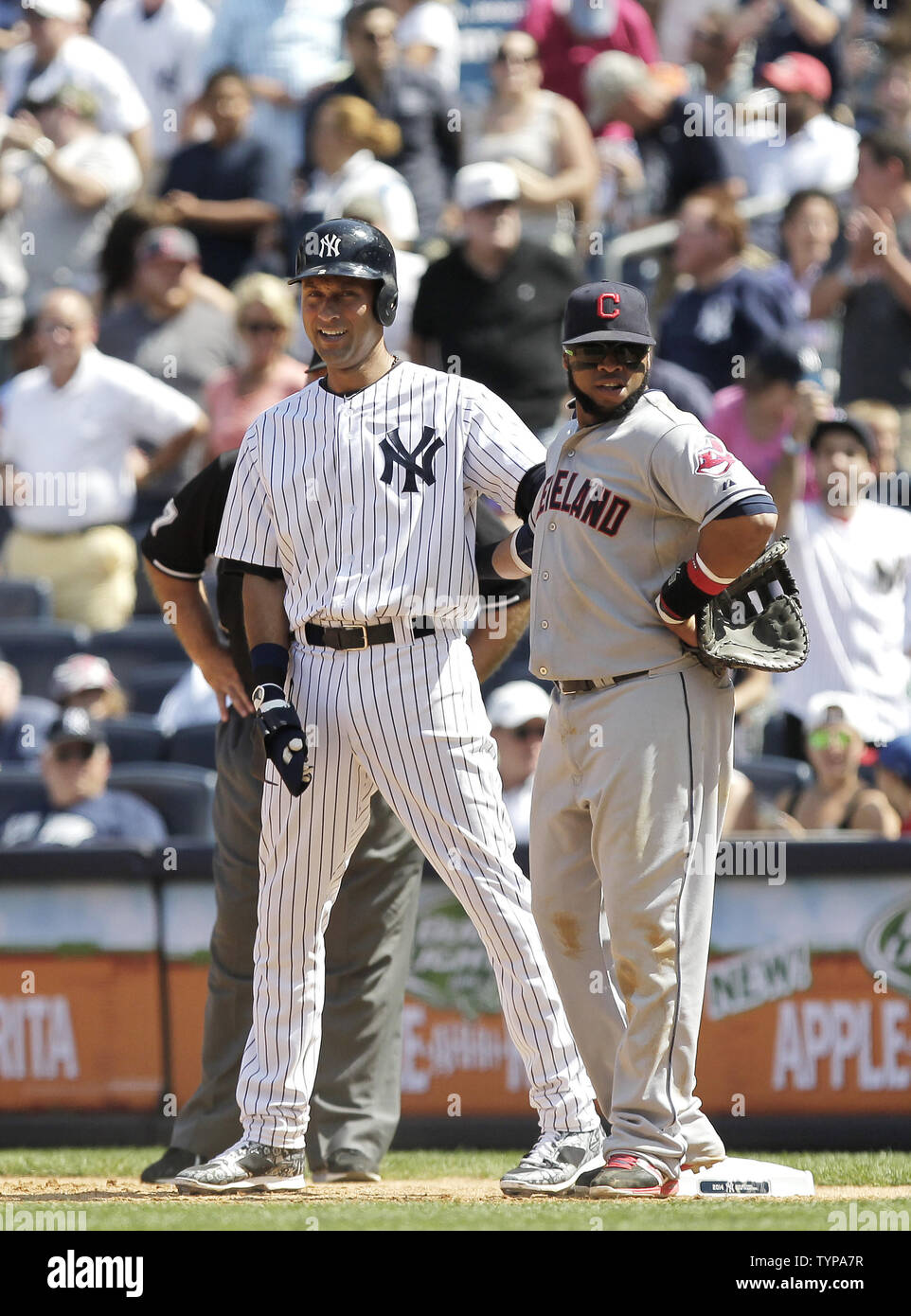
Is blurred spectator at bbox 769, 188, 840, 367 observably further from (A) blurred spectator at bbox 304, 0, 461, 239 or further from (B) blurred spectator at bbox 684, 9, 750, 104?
(A) blurred spectator at bbox 304, 0, 461, 239

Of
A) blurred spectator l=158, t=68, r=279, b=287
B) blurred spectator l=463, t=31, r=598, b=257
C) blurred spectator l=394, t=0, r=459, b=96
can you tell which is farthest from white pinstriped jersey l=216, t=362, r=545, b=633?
blurred spectator l=394, t=0, r=459, b=96

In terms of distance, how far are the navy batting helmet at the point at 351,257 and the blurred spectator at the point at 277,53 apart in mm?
6916

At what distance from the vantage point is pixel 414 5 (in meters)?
11.6

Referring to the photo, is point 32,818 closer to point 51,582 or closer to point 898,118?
point 51,582

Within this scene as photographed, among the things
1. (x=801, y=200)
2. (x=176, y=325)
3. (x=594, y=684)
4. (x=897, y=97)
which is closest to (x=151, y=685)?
(x=176, y=325)

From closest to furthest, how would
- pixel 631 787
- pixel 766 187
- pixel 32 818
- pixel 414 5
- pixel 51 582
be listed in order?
pixel 631 787 → pixel 32 818 → pixel 51 582 → pixel 766 187 → pixel 414 5

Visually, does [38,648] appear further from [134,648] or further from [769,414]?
[769,414]

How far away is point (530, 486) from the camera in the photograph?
4.84 meters

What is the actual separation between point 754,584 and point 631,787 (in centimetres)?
59

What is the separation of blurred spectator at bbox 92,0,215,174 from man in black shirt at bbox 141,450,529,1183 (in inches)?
265

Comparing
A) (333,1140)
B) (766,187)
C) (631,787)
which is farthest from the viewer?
(766,187)

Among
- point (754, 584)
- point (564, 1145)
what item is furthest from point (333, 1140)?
point (754, 584)

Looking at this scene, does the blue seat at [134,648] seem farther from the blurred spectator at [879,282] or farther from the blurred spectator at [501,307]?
the blurred spectator at [879,282]

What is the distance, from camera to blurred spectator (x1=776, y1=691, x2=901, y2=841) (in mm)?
7164
